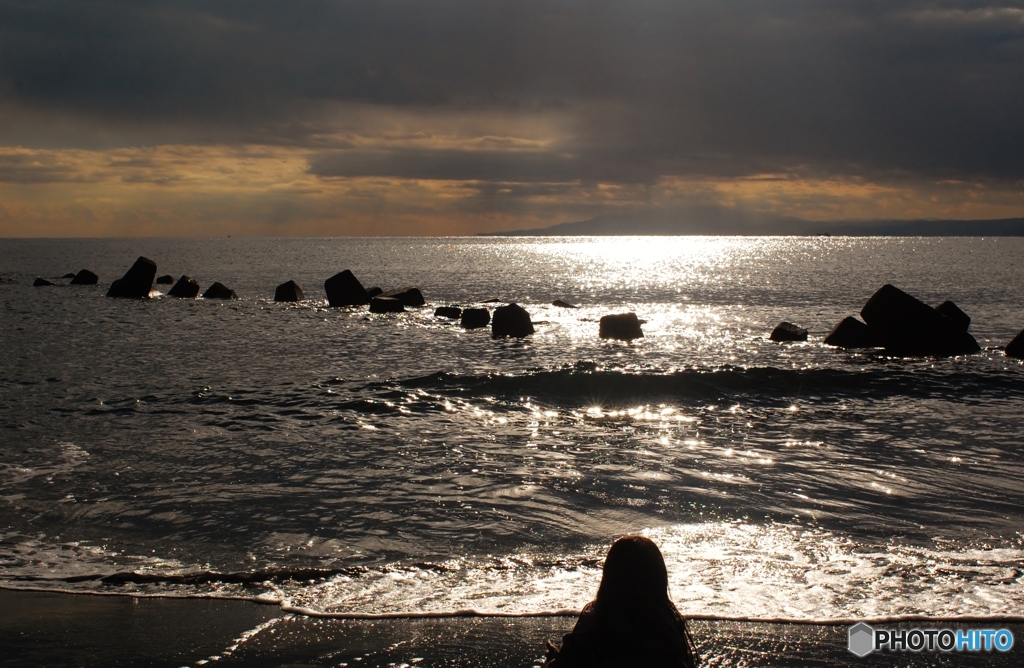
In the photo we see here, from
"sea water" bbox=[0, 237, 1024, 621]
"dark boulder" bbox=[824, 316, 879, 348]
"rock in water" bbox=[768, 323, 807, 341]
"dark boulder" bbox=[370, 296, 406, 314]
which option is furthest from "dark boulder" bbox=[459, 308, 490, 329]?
"dark boulder" bbox=[824, 316, 879, 348]

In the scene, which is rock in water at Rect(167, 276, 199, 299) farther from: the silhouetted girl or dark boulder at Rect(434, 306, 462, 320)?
the silhouetted girl

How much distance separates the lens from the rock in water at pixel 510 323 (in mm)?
31281

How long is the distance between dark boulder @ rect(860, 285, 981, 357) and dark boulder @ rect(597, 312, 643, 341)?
867cm

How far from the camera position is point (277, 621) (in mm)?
6289

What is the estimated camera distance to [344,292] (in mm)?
42781

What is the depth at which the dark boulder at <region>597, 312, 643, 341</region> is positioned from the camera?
31.2 m

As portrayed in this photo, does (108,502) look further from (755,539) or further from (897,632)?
(897,632)

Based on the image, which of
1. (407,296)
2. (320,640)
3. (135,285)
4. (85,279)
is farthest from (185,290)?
(320,640)

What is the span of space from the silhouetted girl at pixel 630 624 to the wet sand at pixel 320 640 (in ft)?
6.11

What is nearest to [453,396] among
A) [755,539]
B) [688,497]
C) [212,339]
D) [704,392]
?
[704,392]

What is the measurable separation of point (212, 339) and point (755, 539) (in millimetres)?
24959

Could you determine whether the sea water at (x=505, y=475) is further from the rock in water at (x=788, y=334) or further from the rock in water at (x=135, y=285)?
the rock in water at (x=135, y=285)

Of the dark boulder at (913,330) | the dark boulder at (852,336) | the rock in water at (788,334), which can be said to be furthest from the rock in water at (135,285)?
the dark boulder at (913,330)

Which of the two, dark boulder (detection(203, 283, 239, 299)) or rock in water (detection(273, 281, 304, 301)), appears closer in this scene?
rock in water (detection(273, 281, 304, 301))
